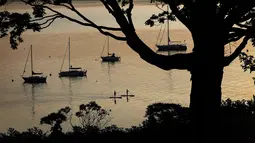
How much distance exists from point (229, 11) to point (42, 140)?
12.1ft

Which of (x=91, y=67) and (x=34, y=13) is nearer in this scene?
(x=34, y=13)

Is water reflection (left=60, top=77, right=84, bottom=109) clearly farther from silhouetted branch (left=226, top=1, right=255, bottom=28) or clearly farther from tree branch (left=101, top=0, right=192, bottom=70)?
silhouetted branch (left=226, top=1, right=255, bottom=28)

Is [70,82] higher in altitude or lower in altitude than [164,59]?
lower

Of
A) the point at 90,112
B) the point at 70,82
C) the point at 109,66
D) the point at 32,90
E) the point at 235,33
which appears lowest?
the point at 32,90

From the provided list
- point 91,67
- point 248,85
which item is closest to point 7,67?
point 91,67

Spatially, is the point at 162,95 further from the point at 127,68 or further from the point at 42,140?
the point at 42,140

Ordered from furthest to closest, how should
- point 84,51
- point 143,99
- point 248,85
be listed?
point 84,51, point 248,85, point 143,99

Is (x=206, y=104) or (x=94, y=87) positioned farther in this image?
(x=94, y=87)

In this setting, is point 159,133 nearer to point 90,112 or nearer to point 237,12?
point 237,12

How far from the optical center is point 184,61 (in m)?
7.36

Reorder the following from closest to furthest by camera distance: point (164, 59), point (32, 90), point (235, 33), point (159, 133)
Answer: point (164, 59)
point (235, 33)
point (159, 133)
point (32, 90)

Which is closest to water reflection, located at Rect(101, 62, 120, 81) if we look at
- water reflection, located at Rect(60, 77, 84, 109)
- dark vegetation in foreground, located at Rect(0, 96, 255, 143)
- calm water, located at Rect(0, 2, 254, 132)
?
calm water, located at Rect(0, 2, 254, 132)

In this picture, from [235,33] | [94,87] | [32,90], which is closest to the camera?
[235,33]

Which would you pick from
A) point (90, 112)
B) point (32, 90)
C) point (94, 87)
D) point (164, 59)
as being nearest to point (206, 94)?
point (164, 59)
